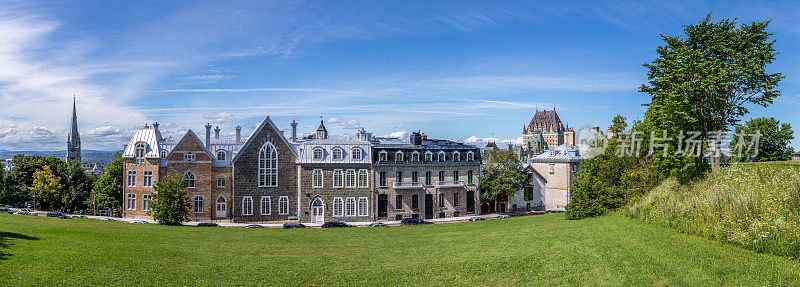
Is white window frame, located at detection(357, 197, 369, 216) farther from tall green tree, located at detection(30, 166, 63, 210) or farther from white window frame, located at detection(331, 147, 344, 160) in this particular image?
tall green tree, located at detection(30, 166, 63, 210)

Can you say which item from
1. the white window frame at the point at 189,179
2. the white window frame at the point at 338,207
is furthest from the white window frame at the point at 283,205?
the white window frame at the point at 189,179

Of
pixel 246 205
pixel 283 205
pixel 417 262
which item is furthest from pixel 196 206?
pixel 417 262

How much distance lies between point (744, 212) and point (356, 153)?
36899mm

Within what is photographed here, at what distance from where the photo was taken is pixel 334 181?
48438mm

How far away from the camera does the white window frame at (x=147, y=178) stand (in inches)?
1957

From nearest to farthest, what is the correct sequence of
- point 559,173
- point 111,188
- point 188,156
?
point 188,156 < point 111,188 < point 559,173

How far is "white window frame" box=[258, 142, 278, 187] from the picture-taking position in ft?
156

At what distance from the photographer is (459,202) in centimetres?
5428

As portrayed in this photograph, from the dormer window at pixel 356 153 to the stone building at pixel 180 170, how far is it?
15.1 meters

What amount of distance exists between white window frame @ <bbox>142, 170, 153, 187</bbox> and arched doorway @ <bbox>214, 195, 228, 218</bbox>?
27.3ft

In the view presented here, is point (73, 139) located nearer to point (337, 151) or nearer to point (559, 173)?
point (337, 151)

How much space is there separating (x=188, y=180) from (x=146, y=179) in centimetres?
552

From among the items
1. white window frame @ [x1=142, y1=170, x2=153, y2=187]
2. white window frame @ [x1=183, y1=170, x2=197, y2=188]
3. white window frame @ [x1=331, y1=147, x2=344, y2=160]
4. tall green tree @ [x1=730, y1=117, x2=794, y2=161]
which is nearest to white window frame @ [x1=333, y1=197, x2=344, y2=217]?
white window frame @ [x1=331, y1=147, x2=344, y2=160]

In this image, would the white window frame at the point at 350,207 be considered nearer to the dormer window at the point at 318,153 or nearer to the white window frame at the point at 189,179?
the dormer window at the point at 318,153
